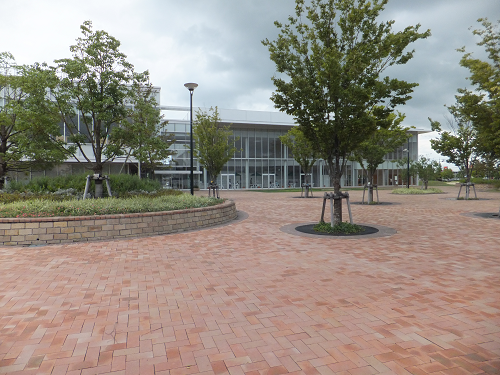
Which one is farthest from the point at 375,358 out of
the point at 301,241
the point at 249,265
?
the point at 301,241

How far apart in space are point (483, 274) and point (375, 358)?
368 centimetres

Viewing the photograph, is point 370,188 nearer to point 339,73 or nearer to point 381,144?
point 381,144

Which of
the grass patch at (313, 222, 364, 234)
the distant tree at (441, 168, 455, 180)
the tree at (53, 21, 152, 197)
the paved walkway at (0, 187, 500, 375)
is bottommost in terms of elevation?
the paved walkway at (0, 187, 500, 375)

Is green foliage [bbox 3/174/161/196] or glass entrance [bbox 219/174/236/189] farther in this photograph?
glass entrance [bbox 219/174/236/189]

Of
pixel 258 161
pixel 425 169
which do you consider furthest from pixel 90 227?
pixel 258 161

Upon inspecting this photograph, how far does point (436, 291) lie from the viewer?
4574 mm

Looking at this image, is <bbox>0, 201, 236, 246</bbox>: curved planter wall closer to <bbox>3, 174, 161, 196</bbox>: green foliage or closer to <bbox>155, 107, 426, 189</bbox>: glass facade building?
<bbox>3, 174, 161, 196</bbox>: green foliage

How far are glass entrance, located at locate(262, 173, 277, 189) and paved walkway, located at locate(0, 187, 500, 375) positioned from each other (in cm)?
3977

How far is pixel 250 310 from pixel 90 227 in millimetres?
5909

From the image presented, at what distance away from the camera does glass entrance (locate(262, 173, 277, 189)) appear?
47.2 metres

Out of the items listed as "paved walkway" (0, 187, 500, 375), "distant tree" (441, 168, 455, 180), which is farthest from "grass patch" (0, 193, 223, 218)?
"distant tree" (441, 168, 455, 180)

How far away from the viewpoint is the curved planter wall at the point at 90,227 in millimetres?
7762

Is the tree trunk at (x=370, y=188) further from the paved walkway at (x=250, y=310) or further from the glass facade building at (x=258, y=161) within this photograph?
the glass facade building at (x=258, y=161)

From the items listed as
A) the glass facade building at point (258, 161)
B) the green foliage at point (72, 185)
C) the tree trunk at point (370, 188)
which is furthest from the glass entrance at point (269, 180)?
the green foliage at point (72, 185)
